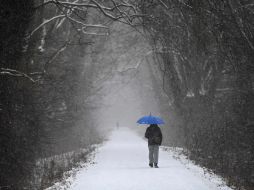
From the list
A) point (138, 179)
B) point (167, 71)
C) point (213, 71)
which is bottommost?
point (138, 179)

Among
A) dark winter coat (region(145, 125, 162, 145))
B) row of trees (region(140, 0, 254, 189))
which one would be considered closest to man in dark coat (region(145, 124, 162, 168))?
dark winter coat (region(145, 125, 162, 145))

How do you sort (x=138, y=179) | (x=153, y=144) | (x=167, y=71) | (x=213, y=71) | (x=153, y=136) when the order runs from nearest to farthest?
(x=138, y=179) < (x=153, y=144) < (x=153, y=136) < (x=167, y=71) < (x=213, y=71)

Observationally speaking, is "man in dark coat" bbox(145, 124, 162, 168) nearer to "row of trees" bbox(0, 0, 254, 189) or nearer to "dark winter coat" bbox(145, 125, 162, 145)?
"dark winter coat" bbox(145, 125, 162, 145)

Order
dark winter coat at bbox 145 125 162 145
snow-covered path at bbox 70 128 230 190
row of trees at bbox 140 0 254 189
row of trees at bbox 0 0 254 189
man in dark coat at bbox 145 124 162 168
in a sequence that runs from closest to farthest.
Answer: snow-covered path at bbox 70 128 230 190 → row of trees at bbox 0 0 254 189 → row of trees at bbox 140 0 254 189 → man in dark coat at bbox 145 124 162 168 → dark winter coat at bbox 145 125 162 145

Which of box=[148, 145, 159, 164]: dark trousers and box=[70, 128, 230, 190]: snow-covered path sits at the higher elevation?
box=[148, 145, 159, 164]: dark trousers

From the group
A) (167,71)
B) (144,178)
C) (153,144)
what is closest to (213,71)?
(167,71)

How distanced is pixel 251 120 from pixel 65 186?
30.4 feet

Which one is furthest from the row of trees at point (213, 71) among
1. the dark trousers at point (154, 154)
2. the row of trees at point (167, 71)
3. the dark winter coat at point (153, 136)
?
the dark trousers at point (154, 154)

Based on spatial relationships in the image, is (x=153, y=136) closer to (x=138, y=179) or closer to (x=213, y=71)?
(x=138, y=179)

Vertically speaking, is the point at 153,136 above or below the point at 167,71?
below

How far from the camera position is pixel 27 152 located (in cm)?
1823

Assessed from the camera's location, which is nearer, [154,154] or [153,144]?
[154,154]

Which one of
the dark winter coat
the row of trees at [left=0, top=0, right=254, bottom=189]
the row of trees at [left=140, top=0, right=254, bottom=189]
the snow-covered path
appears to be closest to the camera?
the snow-covered path

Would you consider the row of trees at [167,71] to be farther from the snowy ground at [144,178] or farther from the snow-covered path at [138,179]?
the snow-covered path at [138,179]
